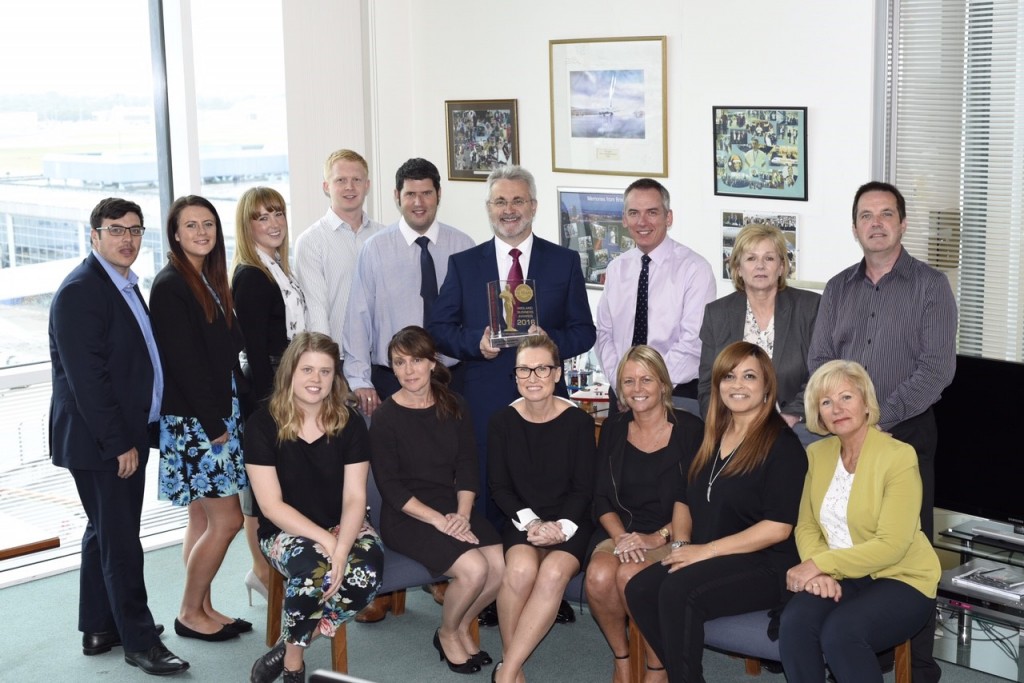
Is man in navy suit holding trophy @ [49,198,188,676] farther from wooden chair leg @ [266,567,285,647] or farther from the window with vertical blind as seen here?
the window with vertical blind

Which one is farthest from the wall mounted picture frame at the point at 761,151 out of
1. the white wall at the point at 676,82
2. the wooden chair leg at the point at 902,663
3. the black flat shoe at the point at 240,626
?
the black flat shoe at the point at 240,626

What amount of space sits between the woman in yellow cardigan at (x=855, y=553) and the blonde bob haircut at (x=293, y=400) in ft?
5.46

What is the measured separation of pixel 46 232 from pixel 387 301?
1.96 m

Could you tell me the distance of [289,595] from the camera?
401 cm

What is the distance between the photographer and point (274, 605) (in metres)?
4.51

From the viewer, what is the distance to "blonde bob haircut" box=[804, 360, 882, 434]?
3613mm

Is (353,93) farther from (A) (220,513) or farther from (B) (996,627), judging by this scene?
(B) (996,627)

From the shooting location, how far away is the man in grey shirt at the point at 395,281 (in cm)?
488

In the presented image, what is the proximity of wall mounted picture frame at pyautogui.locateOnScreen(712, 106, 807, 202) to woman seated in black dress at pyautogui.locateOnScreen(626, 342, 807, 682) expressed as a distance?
1690 mm

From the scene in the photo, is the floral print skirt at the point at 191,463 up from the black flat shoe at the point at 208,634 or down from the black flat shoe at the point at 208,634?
up

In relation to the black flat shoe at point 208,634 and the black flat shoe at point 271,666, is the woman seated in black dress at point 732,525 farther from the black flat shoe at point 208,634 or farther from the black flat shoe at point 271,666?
the black flat shoe at point 208,634

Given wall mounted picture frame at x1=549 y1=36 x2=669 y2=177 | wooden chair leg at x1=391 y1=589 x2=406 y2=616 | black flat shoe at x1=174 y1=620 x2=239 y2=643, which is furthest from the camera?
wall mounted picture frame at x1=549 y1=36 x2=669 y2=177

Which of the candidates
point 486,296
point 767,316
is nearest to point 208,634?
point 486,296

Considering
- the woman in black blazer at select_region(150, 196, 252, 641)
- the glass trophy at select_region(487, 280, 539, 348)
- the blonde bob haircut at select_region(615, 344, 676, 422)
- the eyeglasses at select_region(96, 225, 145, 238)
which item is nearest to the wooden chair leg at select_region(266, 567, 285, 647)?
the woman in black blazer at select_region(150, 196, 252, 641)
